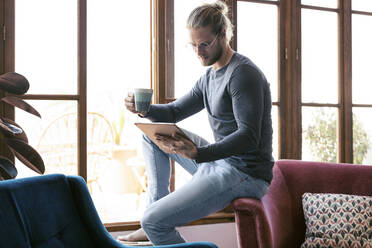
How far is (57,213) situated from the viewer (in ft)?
4.83

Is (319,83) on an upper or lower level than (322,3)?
lower

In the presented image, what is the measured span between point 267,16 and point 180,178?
1288 mm

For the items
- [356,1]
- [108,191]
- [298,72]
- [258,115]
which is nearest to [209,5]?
[258,115]

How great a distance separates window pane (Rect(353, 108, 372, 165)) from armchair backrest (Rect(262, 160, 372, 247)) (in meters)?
0.96

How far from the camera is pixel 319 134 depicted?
310 centimetres

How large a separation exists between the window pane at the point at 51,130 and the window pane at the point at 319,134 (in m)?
1.61

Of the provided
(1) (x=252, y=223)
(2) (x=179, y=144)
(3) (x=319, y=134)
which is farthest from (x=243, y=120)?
(3) (x=319, y=134)

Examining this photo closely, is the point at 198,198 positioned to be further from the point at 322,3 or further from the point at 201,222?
the point at 322,3

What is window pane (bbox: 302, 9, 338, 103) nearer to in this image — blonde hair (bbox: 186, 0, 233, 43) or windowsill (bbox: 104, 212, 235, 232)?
windowsill (bbox: 104, 212, 235, 232)

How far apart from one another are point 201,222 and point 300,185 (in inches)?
27.9

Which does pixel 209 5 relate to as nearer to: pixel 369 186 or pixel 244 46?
pixel 244 46

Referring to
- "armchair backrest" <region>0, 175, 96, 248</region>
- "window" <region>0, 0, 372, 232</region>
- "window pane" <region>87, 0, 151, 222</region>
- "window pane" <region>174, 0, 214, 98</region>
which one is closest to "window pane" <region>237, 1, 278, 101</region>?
"window" <region>0, 0, 372, 232</region>

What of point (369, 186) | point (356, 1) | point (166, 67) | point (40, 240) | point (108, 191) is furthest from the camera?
point (108, 191)

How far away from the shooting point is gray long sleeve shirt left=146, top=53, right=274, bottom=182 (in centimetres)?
188
